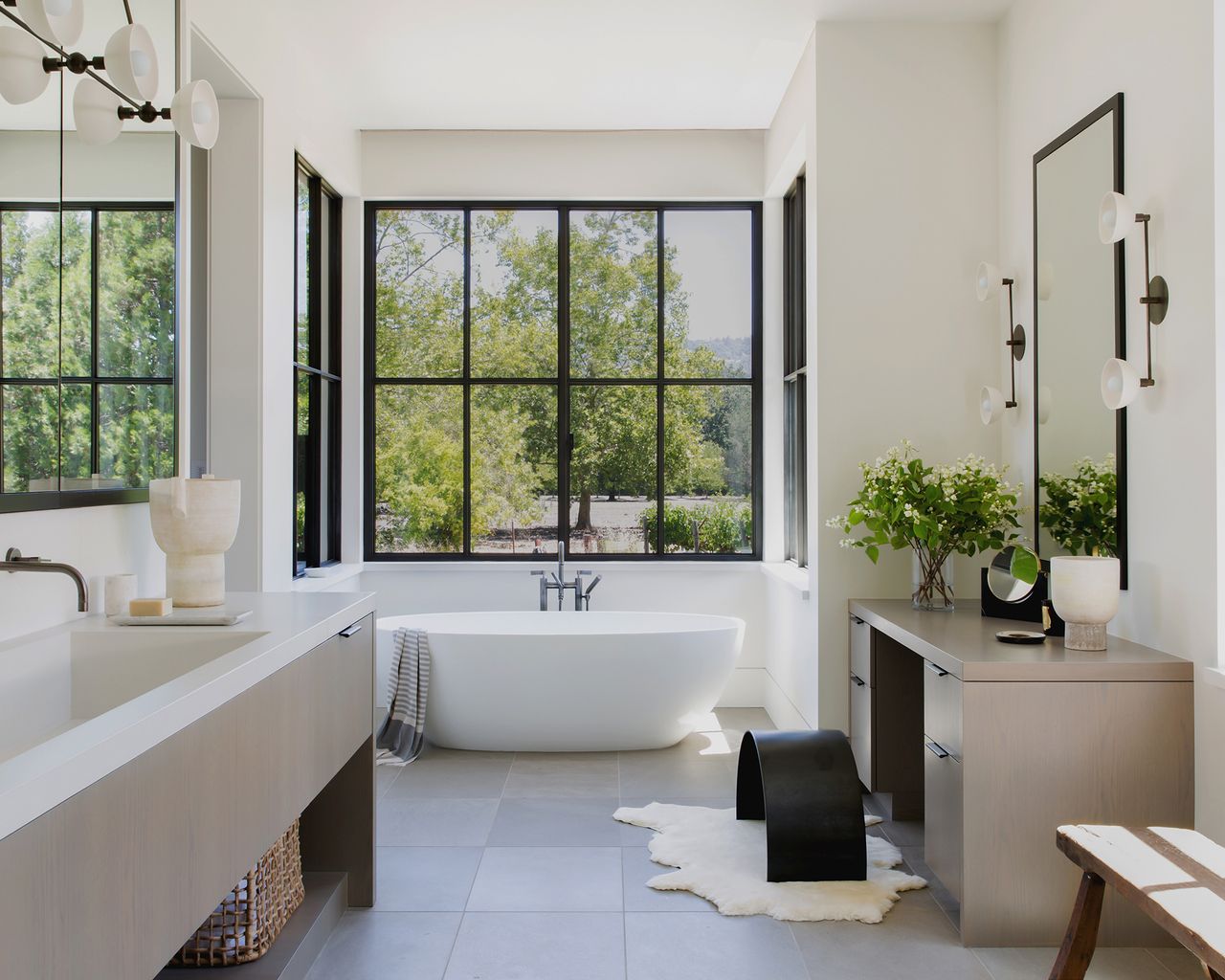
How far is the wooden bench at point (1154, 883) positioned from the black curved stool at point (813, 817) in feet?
2.66

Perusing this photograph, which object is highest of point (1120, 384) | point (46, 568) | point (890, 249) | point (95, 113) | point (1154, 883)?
point (890, 249)

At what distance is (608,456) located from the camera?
5.24 metres

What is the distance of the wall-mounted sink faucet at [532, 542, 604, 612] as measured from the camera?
4.83m

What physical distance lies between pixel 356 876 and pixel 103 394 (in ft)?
4.74

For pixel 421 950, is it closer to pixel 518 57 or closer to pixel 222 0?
pixel 222 0

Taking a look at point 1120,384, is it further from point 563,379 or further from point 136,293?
point 563,379

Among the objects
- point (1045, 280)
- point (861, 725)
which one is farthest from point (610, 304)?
point (861, 725)

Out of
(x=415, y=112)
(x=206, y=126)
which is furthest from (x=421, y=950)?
(x=415, y=112)

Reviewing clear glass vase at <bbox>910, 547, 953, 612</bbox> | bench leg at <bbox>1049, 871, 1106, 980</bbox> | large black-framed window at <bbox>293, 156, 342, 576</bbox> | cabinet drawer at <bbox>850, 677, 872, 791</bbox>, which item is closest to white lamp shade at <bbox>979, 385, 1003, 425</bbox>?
clear glass vase at <bbox>910, 547, 953, 612</bbox>

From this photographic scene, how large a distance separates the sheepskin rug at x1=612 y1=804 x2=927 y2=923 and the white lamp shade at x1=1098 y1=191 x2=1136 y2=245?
6.03 feet

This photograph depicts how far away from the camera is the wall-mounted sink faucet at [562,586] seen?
15.9 feet

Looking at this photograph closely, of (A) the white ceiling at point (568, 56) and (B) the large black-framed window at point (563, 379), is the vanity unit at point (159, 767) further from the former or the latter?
(B) the large black-framed window at point (563, 379)

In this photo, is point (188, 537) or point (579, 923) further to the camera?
point (579, 923)

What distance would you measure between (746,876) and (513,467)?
282cm
